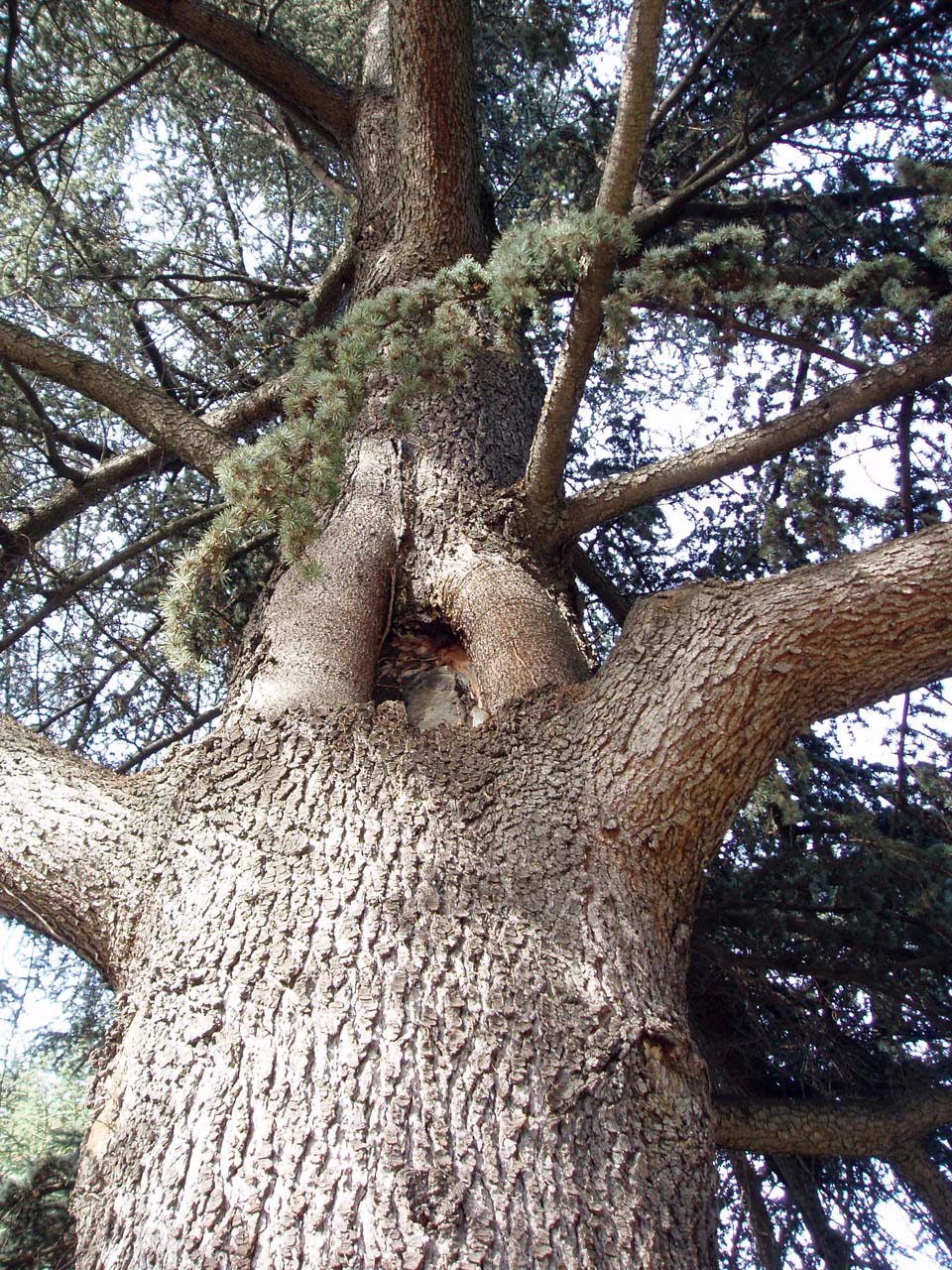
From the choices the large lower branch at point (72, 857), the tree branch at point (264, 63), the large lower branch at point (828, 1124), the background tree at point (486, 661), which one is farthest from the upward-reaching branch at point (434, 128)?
the large lower branch at point (828, 1124)

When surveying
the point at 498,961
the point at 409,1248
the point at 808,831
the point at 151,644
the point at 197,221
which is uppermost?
the point at 197,221

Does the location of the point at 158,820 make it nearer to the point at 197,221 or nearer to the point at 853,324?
the point at 853,324

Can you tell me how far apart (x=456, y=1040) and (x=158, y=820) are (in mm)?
851

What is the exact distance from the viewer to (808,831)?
4.25 m

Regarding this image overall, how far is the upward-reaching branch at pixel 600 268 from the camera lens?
2.37 meters

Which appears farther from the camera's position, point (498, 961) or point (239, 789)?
point (239, 789)

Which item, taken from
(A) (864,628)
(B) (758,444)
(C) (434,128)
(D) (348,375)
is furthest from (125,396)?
(A) (864,628)

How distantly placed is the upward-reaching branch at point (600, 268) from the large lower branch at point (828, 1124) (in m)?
2.25

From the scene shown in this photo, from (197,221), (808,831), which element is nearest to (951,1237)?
(808,831)

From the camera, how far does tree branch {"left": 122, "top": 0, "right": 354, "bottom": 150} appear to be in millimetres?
4215

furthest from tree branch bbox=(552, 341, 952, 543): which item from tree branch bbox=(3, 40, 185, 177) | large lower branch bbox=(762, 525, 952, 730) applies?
tree branch bbox=(3, 40, 185, 177)

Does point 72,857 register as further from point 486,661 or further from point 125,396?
point 125,396

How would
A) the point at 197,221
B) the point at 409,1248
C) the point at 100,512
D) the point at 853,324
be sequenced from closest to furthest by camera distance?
the point at 409,1248
the point at 853,324
the point at 100,512
the point at 197,221

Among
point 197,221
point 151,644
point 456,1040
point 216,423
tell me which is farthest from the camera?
point 197,221
